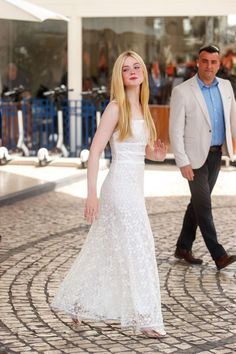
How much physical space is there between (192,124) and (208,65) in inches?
20.5

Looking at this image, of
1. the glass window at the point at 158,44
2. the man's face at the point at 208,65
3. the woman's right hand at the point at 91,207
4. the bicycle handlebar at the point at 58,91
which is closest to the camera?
the woman's right hand at the point at 91,207

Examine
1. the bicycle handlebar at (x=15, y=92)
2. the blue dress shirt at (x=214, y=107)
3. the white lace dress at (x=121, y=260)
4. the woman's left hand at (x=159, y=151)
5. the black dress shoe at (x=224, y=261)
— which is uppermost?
the bicycle handlebar at (x=15, y=92)

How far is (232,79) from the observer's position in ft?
57.7

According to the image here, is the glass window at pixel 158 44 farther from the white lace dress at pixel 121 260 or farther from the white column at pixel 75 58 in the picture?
the white lace dress at pixel 121 260

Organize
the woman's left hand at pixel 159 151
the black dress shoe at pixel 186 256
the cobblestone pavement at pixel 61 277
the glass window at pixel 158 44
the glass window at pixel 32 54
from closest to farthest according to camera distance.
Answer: the cobblestone pavement at pixel 61 277 → the woman's left hand at pixel 159 151 → the black dress shoe at pixel 186 256 → the glass window at pixel 158 44 → the glass window at pixel 32 54

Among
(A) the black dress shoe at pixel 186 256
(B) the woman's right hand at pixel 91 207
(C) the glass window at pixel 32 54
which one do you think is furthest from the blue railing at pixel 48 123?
(B) the woman's right hand at pixel 91 207

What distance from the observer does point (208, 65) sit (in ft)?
26.2

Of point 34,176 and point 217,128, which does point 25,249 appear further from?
point 34,176

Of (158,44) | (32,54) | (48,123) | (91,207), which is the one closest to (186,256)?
(91,207)

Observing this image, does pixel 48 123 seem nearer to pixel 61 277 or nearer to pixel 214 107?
pixel 214 107

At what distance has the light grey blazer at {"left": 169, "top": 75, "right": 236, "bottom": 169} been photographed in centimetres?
802

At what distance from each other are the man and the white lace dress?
1843 millimetres

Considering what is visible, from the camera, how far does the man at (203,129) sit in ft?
26.3

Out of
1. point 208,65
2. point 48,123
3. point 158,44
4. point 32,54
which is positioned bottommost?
point 48,123
